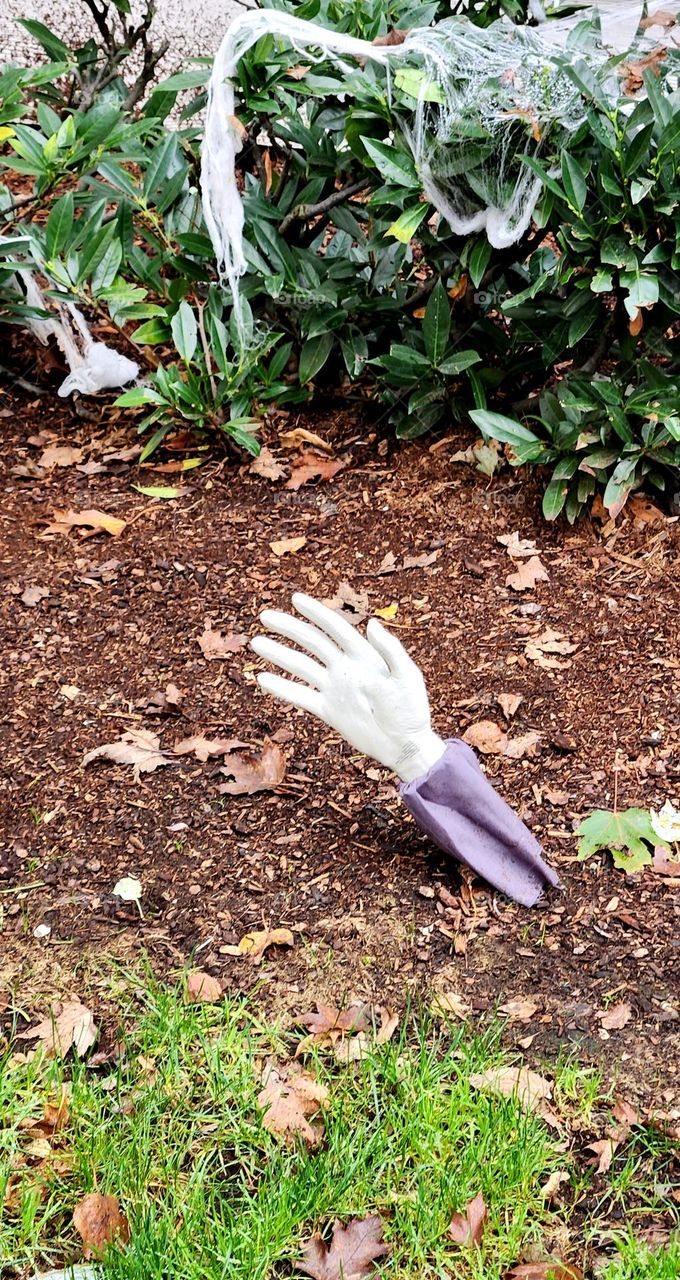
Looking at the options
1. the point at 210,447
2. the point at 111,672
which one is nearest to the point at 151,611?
the point at 111,672

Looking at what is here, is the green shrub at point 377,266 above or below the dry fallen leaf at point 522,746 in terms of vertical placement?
above

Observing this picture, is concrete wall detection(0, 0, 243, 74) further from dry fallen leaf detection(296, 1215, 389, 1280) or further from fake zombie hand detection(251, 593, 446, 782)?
dry fallen leaf detection(296, 1215, 389, 1280)

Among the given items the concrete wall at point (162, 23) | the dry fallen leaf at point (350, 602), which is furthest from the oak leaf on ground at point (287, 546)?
the concrete wall at point (162, 23)

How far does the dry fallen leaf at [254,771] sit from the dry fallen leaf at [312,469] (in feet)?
3.82

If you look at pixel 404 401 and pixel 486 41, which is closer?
pixel 486 41

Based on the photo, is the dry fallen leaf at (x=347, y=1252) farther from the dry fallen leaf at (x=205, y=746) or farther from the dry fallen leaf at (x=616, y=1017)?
the dry fallen leaf at (x=205, y=746)

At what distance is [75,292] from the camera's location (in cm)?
371

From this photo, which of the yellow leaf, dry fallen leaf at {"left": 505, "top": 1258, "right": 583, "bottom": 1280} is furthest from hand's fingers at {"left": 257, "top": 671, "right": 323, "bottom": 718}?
dry fallen leaf at {"left": 505, "top": 1258, "right": 583, "bottom": 1280}

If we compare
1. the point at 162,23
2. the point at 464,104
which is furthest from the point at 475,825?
the point at 162,23

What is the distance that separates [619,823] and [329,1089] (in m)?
Result: 0.84

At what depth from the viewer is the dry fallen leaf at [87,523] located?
372 cm

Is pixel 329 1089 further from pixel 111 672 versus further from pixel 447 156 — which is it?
pixel 447 156

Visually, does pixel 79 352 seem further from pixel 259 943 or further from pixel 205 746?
pixel 259 943

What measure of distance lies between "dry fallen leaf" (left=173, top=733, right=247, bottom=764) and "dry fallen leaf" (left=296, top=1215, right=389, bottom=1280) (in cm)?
119
